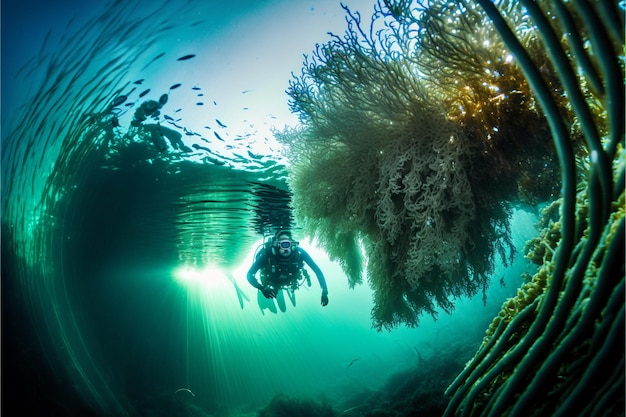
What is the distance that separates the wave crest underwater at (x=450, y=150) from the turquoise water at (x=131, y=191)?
3.7 inches

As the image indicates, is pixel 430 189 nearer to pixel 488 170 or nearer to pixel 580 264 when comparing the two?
pixel 488 170

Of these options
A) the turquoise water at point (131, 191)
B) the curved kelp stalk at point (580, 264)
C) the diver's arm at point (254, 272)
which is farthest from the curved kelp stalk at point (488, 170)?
the diver's arm at point (254, 272)

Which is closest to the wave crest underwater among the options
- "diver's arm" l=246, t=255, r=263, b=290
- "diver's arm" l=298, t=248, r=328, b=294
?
"diver's arm" l=298, t=248, r=328, b=294

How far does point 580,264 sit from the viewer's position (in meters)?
1.54

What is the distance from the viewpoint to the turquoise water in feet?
17.8

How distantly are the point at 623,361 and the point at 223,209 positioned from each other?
13.1 metres

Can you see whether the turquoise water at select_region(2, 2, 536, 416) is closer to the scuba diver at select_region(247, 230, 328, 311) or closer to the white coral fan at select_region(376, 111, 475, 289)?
the scuba diver at select_region(247, 230, 328, 311)

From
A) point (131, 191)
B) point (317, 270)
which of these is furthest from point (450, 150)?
point (131, 191)

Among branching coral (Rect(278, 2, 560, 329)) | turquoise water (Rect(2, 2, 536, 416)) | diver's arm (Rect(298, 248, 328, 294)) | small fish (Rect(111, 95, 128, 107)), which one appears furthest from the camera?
diver's arm (Rect(298, 248, 328, 294))

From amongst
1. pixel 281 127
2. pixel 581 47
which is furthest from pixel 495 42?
pixel 281 127

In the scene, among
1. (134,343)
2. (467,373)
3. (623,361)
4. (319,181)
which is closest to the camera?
(623,361)

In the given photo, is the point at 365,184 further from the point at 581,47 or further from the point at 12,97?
the point at 12,97

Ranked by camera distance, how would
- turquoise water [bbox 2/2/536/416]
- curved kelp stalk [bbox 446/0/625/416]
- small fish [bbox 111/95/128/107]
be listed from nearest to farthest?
curved kelp stalk [bbox 446/0/625/416], turquoise water [bbox 2/2/536/416], small fish [bbox 111/95/128/107]

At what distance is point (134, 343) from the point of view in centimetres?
2041
